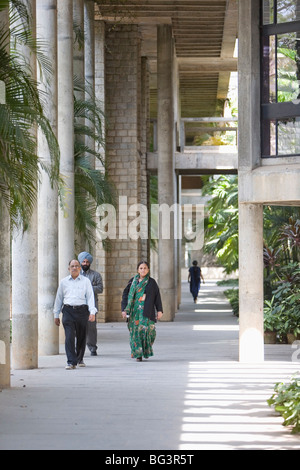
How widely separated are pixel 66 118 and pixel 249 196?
14.9 feet

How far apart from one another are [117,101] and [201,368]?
1333 cm

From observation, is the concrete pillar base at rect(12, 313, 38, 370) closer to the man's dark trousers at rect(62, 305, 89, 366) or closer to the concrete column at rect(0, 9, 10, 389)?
the man's dark trousers at rect(62, 305, 89, 366)

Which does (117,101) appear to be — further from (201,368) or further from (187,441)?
(187,441)

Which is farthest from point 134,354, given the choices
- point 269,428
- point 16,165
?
Answer: point 269,428

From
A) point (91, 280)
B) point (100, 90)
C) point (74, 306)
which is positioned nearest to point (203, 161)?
point (100, 90)

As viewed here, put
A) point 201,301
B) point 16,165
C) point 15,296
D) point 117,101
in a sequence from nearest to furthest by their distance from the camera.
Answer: point 16,165, point 15,296, point 117,101, point 201,301

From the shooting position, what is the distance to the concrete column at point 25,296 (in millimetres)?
14523

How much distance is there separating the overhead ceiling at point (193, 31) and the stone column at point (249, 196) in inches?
325

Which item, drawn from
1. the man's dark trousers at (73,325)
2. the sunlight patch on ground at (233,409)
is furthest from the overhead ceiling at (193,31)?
the sunlight patch on ground at (233,409)

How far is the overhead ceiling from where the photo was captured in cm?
2545

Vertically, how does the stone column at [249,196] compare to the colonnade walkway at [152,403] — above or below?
above

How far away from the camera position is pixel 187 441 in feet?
27.5

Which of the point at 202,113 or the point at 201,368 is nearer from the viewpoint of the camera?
the point at 201,368

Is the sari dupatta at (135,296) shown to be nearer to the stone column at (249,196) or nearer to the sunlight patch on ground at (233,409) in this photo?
the sunlight patch on ground at (233,409)
